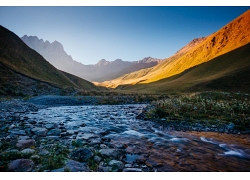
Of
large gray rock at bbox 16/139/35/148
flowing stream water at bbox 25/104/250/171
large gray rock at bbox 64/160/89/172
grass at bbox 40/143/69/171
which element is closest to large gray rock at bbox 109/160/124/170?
A: flowing stream water at bbox 25/104/250/171

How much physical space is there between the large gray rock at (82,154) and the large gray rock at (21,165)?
138cm

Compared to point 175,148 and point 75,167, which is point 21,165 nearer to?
point 75,167

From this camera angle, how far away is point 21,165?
4.96 metres

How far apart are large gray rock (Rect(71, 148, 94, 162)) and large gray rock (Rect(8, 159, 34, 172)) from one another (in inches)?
54.3

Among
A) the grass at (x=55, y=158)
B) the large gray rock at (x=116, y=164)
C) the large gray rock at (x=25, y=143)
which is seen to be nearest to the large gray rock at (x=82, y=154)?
the grass at (x=55, y=158)

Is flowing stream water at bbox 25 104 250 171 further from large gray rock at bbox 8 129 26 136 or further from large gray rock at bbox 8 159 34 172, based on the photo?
large gray rock at bbox 8 159 34 172

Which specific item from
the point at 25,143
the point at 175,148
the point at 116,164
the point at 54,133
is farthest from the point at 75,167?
the point at 175,148

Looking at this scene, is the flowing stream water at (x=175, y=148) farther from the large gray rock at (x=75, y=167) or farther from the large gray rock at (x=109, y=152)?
the large gray rock at (x=75, y=167)

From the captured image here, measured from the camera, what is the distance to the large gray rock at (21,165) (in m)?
4.84

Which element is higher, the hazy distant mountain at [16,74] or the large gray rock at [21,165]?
the hazy distant mountain at [16,74]

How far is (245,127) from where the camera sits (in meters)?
11.1

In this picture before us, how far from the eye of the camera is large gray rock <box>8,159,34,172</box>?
15.9 ft
